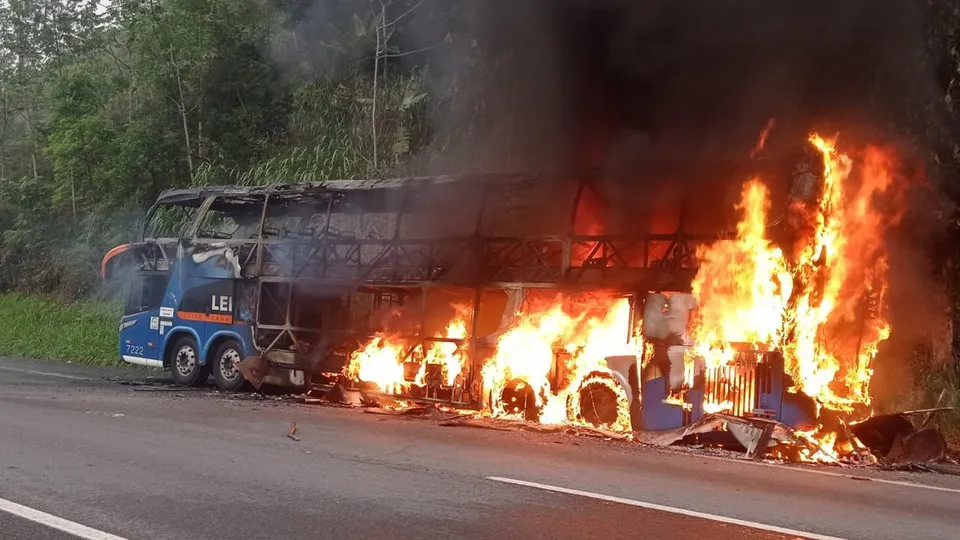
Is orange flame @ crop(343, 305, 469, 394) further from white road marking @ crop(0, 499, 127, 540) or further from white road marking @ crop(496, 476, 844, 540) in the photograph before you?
white road marking @ crop(0, 499, 127, 540)

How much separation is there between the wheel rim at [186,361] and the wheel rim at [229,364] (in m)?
0.53

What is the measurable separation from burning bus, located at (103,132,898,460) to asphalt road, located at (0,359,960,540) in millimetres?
1067

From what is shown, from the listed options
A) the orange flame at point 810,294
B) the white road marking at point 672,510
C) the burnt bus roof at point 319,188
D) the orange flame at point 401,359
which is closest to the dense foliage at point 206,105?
the burnt bus roof at point 319,188

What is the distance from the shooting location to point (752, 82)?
10594 millimetres

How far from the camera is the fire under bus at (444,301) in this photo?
29.7 feet


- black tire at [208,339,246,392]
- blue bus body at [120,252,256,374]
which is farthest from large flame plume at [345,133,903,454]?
blue bus body at [120,252,256,374]

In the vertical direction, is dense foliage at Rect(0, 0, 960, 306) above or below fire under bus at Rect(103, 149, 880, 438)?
above

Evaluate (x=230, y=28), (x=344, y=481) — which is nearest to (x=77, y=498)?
(x=344, y=481)

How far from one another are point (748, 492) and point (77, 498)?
15.1 feet

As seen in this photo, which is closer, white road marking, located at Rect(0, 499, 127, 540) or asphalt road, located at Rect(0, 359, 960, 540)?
white road marking, located at Rect(0, 499, 127, 540)

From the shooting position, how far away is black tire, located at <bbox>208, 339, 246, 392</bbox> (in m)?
12.7

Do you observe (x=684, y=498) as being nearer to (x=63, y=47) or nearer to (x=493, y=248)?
(x=493, y=248)

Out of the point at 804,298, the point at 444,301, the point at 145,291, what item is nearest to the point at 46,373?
the point at 145,291

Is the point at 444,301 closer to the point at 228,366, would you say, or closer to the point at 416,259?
the point at 416,259
